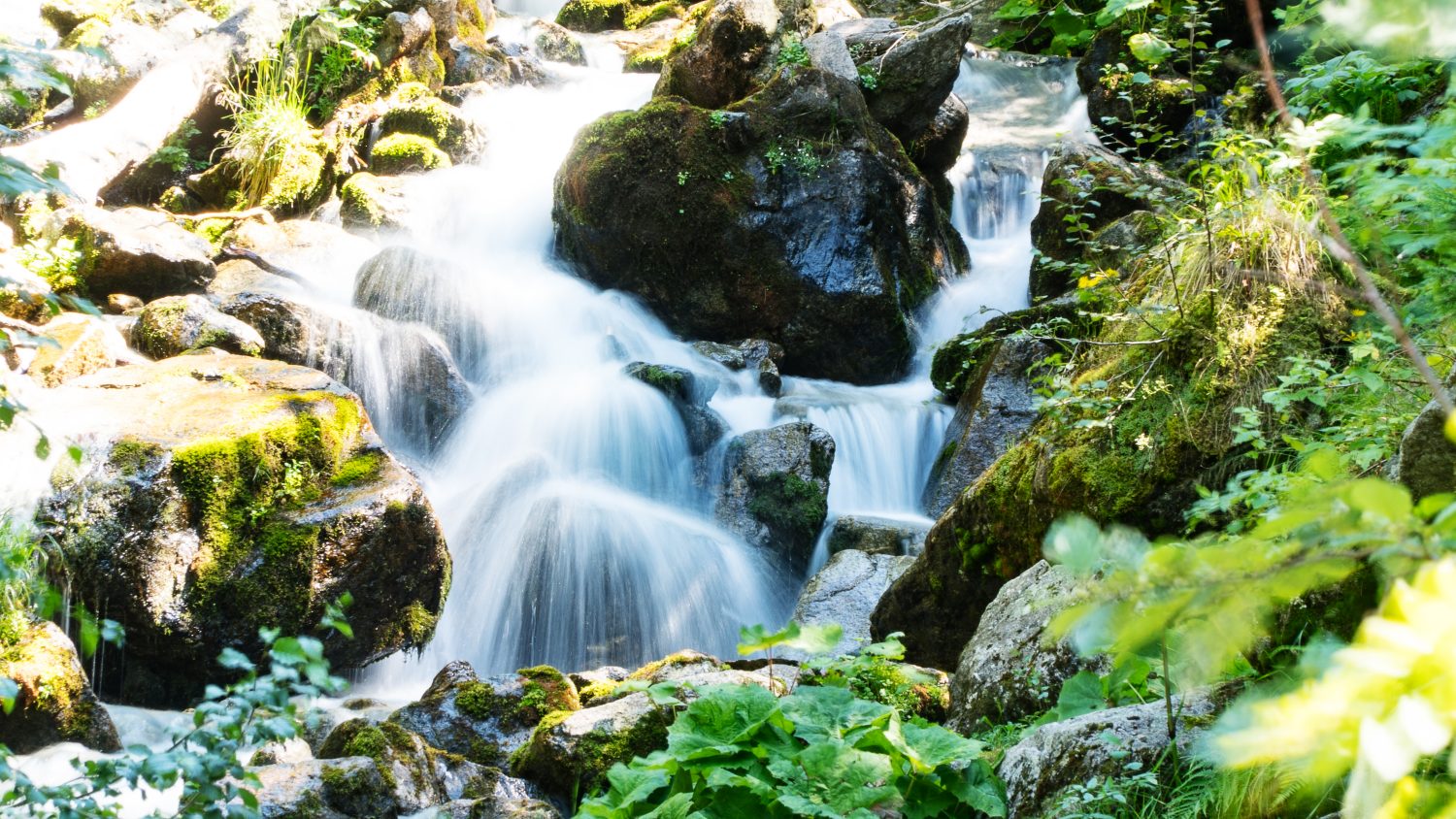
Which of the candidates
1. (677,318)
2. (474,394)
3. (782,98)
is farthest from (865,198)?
(474,394)

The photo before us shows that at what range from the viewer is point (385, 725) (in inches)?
163

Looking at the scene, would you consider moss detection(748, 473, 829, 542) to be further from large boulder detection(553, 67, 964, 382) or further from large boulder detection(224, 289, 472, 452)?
large boulder detection(224, 289, 472, 452)

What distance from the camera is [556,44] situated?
1680 cm

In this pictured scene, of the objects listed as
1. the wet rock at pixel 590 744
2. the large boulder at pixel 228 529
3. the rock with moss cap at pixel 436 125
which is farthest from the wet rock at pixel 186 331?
the rock with moss cap at pixel 436 125

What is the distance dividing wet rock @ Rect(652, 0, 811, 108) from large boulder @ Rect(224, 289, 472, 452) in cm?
450

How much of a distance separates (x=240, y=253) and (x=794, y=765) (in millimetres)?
9799

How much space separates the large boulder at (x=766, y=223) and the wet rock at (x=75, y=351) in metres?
5.02

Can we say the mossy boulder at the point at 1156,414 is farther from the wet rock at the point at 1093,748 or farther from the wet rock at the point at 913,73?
the wet rock at the point at 913,73

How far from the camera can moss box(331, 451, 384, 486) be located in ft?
20.0

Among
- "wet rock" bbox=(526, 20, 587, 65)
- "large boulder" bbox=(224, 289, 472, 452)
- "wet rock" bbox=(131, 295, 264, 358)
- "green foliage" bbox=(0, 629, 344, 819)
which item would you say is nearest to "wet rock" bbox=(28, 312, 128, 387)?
"wet rock" bbox=(131, 295, 264, 358)

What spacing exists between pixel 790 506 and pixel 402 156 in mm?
7824

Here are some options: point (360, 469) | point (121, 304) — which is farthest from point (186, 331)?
point (360, 469)

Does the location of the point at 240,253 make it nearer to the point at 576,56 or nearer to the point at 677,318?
the point at 677,318

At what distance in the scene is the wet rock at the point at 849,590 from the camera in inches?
249
